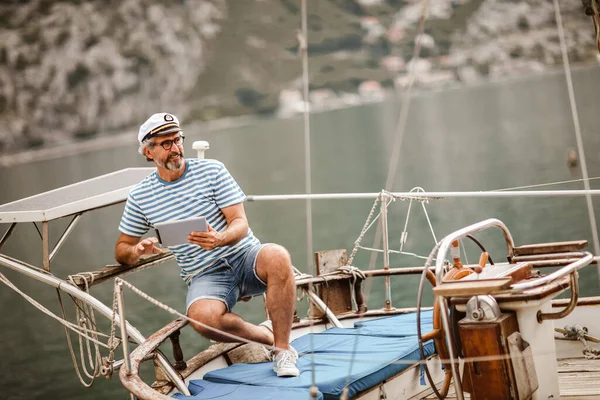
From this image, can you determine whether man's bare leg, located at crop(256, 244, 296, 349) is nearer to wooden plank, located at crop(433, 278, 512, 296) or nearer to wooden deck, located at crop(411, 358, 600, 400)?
wooden deck, located at crop(411, 358, 600, 400)

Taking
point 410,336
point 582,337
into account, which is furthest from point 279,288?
point 582,337

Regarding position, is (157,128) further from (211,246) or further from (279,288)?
(279,288)

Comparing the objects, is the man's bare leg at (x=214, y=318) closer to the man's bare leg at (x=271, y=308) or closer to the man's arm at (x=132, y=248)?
the man's bare leg at (x=271, y=308)

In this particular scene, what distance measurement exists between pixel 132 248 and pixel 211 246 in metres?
0.74

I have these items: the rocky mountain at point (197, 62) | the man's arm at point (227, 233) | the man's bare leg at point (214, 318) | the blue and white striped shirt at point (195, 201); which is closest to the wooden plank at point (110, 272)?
the blue and white striped shirt at point (195, 201)

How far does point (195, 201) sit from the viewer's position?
439 cm

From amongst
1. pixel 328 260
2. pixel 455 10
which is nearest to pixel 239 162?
pixel 328 260

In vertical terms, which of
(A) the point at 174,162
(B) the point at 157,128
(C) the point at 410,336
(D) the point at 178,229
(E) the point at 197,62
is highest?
(E) the point at 197,62

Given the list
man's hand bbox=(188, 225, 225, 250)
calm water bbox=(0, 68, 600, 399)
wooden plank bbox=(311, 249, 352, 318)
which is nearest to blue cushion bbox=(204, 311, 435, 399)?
wooden plank bbox=(311, 249, 352, 318)

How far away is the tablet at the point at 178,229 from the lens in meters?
3.91

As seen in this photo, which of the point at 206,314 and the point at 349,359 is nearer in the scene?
the point at 349,359

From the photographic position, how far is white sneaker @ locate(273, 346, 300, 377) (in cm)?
389

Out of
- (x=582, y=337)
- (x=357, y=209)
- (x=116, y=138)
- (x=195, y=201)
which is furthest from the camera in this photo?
(x=116, y=138)

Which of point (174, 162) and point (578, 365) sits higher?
point (174, 162)
